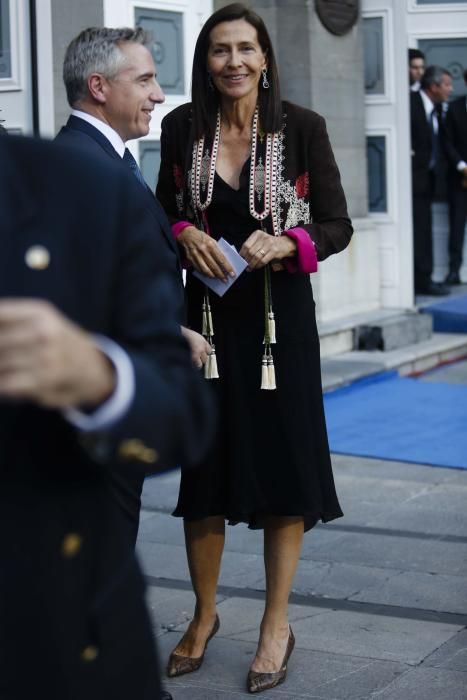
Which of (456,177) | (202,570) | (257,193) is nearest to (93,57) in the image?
(257,193)

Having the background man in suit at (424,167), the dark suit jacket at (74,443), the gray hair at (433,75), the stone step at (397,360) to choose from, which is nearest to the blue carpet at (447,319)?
the stone step at (397,360)

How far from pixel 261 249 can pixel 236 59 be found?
1.82 ft

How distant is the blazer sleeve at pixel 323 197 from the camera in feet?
13.3

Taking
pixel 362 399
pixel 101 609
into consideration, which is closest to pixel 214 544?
pixel 101 609

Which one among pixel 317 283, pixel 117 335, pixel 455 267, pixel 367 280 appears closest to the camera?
pixel 117 335

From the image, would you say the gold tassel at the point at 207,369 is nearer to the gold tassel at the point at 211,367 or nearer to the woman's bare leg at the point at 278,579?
the gold tassel at the point at 211,367

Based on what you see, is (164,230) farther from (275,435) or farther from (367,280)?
(367,280)

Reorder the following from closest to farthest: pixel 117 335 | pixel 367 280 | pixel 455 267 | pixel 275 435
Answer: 1. pixel 117 335
2. pixel 275 435
3. pixel 367 280
4. pixel 455 267

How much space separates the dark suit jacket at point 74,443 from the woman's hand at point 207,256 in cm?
209

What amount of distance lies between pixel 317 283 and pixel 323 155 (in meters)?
5.06

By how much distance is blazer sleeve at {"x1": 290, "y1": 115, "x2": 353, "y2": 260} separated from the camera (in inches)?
159

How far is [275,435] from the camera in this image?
13.2 ft

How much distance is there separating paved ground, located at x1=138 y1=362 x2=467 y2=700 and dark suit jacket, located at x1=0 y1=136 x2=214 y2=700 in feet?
7.24

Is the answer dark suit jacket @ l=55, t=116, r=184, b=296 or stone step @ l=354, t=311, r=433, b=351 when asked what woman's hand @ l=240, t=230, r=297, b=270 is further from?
stone step @ l=354, t=311, r=433, b=351
